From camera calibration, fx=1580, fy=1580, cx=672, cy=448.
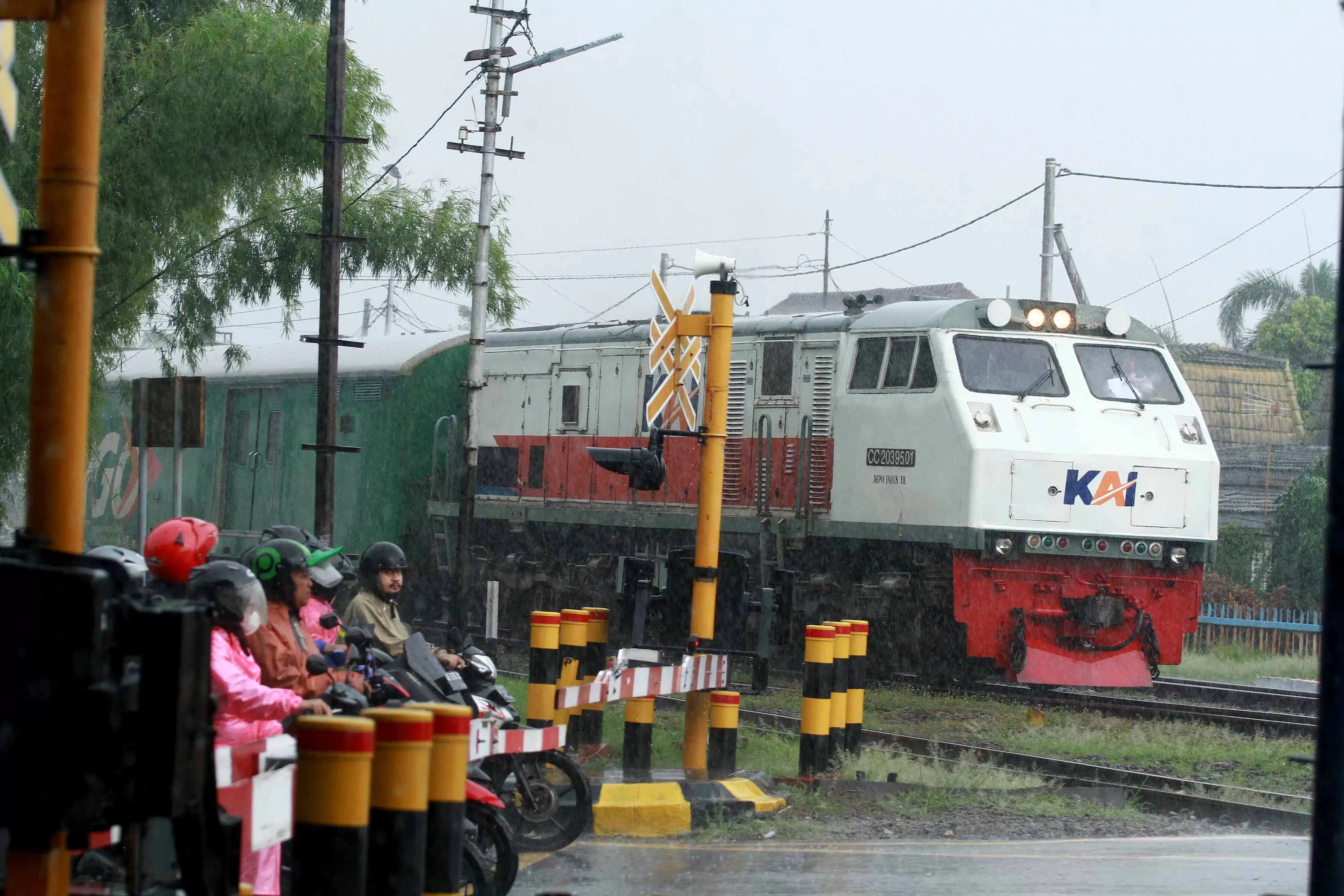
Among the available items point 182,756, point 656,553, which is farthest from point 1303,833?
point 656,553

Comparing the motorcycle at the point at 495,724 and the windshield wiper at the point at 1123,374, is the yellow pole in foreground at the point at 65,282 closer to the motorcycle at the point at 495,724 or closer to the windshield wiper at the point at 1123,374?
the motorcycle at the point at 495,724

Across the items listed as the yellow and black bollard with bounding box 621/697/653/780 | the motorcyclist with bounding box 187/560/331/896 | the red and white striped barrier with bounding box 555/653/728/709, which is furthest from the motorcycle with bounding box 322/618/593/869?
the yellow and black bollard with bounding box 621/697/653/780

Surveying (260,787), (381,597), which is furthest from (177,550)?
(381,597)

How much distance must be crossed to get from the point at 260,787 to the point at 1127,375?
38.1 feet

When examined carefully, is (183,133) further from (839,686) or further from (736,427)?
(839,686)

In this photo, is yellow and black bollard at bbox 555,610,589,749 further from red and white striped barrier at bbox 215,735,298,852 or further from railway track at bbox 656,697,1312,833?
red and white striped barrier at bbox 215,735,298,852

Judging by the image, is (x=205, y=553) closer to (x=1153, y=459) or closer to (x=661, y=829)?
(x=661, y=829)

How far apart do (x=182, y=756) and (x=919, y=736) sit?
956 cm

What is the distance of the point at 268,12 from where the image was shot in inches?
658

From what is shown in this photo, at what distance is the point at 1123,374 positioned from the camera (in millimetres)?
14812

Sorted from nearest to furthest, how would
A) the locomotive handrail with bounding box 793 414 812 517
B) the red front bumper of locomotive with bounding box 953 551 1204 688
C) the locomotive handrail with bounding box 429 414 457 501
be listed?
the red front bumper of locomotive with bounding box 953 551 1204 688 → the locomotive handrail with bounding box 793 414 812 517 → the locomotive handrail with bounding box 429 414 457 501

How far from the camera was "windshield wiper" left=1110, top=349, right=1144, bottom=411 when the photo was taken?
14.7m

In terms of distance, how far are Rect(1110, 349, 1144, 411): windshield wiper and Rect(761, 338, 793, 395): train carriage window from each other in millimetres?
3103

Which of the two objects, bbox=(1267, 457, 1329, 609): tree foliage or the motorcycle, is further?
Result: bbox=(1267, 457, 1329, 609): tree foliage
